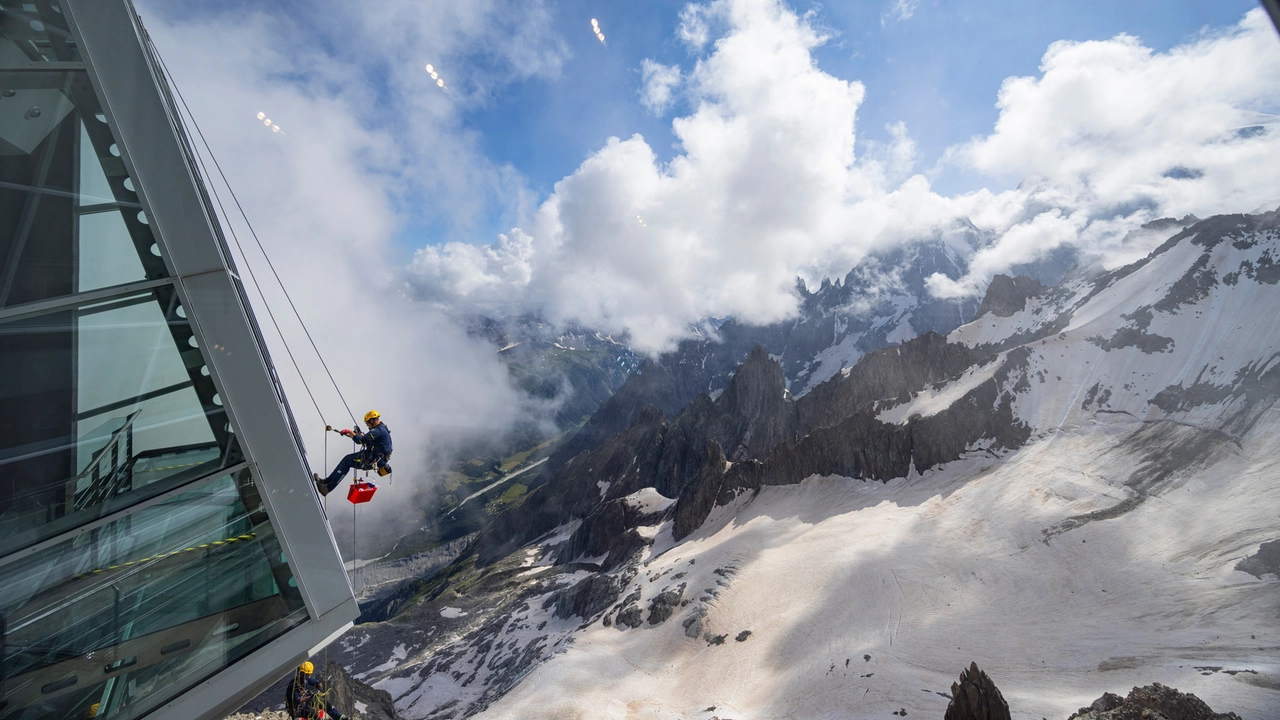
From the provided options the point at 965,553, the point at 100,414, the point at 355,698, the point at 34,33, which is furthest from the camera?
the point at 965,553

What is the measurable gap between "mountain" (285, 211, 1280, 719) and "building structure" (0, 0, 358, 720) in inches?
1386

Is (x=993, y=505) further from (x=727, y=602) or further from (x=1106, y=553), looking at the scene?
(x=727, y=602)

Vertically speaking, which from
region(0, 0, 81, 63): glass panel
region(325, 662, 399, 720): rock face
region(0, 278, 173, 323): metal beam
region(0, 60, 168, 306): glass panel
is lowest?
region(325, 662, 399, 720): rock face

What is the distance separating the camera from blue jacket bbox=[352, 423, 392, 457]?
14.7 metres

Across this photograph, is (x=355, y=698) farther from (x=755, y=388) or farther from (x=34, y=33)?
(x=755, y=388)

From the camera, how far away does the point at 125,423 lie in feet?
24.3

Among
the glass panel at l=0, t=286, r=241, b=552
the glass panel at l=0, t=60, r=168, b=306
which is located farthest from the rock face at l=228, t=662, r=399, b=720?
the glass panel at l=0, t=60, r=168, b=306

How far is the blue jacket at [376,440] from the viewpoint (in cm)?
1466

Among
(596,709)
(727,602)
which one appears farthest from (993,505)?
(596,709)

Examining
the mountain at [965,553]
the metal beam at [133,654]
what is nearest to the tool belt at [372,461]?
the metal beam at [133,654]

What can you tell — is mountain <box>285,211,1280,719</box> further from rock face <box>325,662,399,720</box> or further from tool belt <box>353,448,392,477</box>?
tool belt <box>353,448,392,477</box>

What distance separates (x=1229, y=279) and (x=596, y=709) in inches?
4395

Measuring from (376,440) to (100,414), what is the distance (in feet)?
25.8

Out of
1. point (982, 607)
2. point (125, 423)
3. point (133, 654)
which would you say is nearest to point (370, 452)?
point (125, 423)
